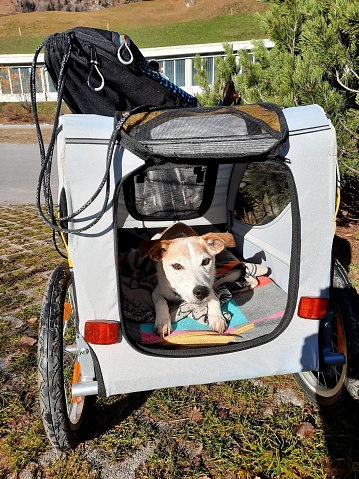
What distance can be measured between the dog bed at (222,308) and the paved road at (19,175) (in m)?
6.40

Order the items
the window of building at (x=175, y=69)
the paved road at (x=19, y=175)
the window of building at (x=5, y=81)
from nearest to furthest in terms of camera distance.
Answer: the paved road at (x=19, y=175) → the window of building at (x=175, y=69) → the window of building at (x=5, y=81)

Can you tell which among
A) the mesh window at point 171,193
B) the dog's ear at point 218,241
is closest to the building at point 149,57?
the mesh window at point 171,193

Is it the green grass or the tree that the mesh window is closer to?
the tree

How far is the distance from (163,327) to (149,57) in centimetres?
3134

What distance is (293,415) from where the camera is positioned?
2662mm

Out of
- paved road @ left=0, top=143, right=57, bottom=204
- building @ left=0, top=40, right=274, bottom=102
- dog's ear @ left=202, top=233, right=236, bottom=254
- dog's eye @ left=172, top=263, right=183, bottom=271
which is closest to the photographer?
dog's eye @ left=172, top=263, right=183, bottom=271

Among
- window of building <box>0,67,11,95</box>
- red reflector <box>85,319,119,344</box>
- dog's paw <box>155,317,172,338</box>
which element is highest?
red reflector <box>85,319,119,344</box>

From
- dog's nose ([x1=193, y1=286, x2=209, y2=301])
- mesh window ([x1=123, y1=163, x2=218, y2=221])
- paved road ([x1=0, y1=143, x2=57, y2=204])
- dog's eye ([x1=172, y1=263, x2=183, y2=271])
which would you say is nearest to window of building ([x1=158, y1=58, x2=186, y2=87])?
paved road ([x1=0, y1=143, x2=57, y2=204])

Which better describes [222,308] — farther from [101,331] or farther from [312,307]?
[101,331]

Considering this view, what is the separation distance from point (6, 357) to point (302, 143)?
293 centimetres

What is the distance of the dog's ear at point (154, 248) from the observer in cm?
309

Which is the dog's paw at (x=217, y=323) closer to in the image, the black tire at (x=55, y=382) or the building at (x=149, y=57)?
the black tire at (x=55, y=382)

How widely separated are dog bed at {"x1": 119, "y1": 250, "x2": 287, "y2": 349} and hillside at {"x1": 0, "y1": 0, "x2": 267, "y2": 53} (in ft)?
135

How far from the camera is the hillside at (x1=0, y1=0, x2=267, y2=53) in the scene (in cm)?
4534
